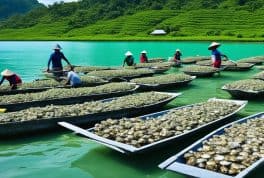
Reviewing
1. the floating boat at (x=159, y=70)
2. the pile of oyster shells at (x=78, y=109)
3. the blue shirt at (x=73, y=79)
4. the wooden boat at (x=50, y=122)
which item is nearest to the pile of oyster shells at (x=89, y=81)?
the blue shirt at (x=73, y=79)

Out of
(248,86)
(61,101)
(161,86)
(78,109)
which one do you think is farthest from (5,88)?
(248,86)

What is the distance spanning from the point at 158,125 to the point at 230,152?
2.21 m

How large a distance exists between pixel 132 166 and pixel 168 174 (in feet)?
2.56

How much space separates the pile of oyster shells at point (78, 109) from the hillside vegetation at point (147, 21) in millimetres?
46078

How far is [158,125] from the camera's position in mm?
8859

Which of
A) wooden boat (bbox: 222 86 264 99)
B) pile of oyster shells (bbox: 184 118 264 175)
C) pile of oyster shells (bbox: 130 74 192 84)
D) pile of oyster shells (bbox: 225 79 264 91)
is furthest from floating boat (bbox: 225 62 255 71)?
pile of oyster shells (bbox: 184 118 264 175)

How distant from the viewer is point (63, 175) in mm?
7730

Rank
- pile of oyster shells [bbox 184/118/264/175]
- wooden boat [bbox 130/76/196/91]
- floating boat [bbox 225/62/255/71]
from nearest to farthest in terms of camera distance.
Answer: pile of oyster shells [bbox 184/118/264/175] < wooden boat [bbox 130/76/196/91] < floating boat [bbox 225/62/255/71]

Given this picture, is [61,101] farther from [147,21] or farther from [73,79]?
[147,21]

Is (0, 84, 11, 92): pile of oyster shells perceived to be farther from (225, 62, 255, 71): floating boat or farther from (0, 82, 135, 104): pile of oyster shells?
(225, 62, 255, 71): floating boat

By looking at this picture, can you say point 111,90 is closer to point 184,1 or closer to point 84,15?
point 184,1

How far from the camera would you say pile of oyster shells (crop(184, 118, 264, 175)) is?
6531mm

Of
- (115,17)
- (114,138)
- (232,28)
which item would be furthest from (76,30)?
(114,138)

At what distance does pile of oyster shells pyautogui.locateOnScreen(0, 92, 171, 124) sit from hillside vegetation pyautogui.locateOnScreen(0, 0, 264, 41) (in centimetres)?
4608
